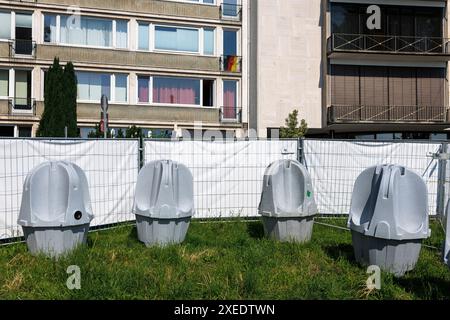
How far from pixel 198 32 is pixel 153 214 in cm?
2259

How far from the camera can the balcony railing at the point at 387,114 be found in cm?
2628

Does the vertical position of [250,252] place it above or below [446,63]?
below

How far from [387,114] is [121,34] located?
16.5 m

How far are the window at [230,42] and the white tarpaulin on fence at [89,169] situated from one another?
19.9 m

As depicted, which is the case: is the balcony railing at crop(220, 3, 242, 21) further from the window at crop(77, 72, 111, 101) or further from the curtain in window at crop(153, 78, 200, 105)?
the window at crop(77, 72, 111, 101)

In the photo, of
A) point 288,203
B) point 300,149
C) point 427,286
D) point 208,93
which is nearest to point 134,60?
point 208,93

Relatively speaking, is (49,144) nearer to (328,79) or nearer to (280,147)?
(280,147)

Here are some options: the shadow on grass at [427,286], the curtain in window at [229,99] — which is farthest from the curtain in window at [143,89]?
the shadow on grass at [427,286]

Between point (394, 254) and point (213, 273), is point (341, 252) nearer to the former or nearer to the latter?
point (394, 254)

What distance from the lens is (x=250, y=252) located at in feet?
20.0

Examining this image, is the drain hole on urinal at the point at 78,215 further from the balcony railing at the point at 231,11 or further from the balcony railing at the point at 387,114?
the balcony railing at the point at 231,11

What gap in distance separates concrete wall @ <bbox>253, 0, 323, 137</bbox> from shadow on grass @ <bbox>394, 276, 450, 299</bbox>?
21.4 meters

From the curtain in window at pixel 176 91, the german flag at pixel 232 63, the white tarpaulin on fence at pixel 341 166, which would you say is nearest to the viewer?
the white tarpaulin on fence at pixel 341 166

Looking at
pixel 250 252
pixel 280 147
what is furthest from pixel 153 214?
pixel 280 147
